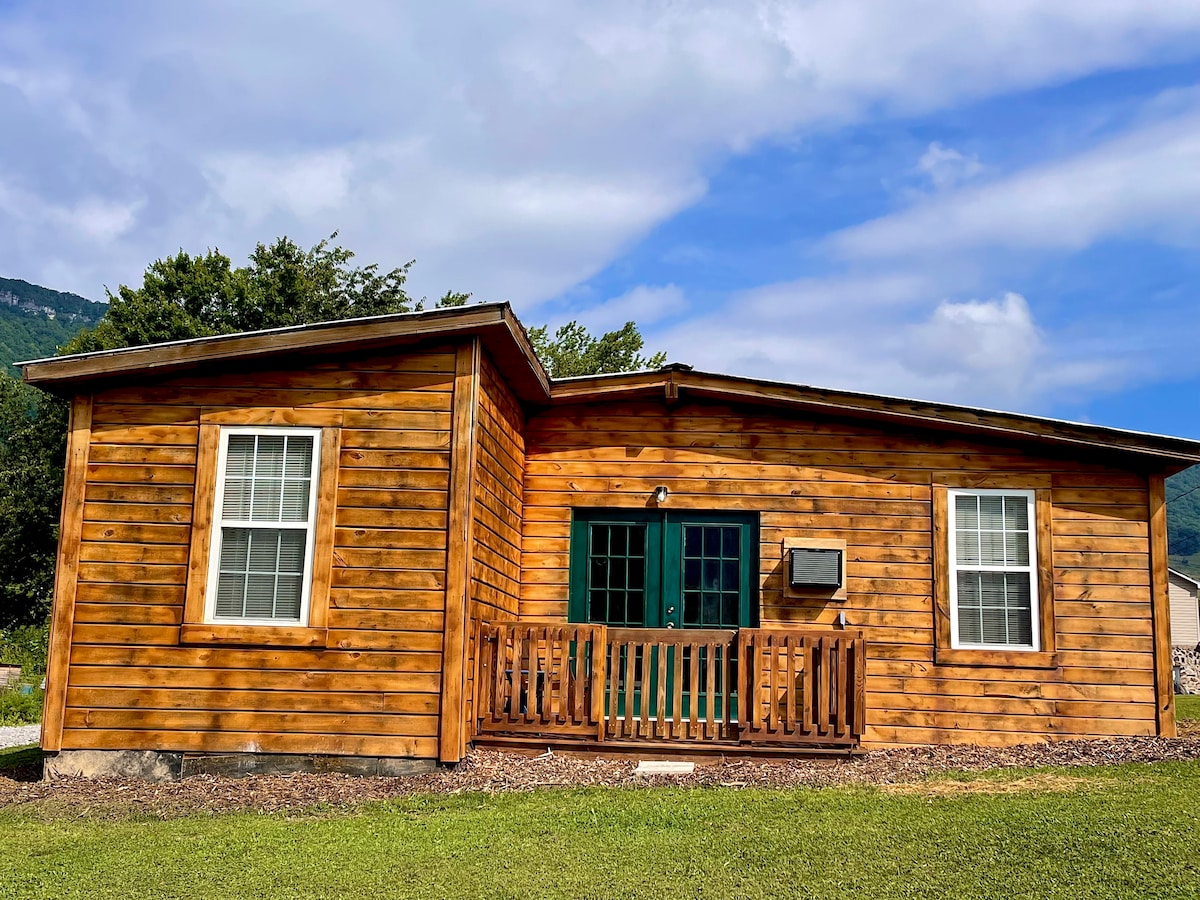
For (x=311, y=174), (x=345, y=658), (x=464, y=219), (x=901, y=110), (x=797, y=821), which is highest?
(x=464, y=219)

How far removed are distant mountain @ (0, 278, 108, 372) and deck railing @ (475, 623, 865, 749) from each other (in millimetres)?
59822

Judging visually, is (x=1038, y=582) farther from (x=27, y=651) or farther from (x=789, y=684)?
(x=27, y=651)

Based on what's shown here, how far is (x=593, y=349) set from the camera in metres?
33.1

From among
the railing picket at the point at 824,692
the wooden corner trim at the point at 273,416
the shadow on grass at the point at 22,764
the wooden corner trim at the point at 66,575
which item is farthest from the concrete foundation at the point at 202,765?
the railing picket at the point at 824,692

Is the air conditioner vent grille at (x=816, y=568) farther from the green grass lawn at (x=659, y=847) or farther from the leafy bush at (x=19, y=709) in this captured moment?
the leafy bush at (x=19, y=709)

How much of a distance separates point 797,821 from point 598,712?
2457 millimetres

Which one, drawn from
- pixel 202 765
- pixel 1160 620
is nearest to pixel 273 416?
pixel 202 765

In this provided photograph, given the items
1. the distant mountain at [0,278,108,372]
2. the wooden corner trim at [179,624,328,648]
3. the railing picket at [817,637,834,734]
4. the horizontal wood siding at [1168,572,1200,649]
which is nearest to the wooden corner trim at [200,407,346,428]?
the wooden corner trim at [179,624,328,648]

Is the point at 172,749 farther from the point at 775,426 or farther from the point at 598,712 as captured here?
the point at 775,426

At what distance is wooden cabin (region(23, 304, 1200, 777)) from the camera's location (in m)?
7.78

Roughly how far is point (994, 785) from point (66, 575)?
6.89 meters

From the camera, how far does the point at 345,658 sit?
25.5ft

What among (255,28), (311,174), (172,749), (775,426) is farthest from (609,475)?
(311,174)

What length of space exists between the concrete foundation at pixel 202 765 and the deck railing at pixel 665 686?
880 millimetres
